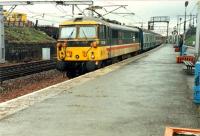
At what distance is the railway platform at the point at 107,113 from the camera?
24.4ft

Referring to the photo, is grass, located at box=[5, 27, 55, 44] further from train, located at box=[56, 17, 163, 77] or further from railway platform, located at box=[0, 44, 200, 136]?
railway platform, located at box=[0, 44, 200, 136]

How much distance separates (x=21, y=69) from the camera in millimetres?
21922

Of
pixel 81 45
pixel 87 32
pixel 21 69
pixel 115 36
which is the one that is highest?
pixel 87 32

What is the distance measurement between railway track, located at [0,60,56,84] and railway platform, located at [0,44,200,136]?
6.94 meters

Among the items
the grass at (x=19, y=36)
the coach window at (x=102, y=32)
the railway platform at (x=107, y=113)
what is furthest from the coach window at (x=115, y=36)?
the grass at (x=19, y=36)

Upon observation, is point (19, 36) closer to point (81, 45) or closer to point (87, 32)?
point (87, 32)

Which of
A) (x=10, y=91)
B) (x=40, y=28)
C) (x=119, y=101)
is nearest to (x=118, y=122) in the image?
(x=119, y=101)

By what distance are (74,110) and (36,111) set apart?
832mm

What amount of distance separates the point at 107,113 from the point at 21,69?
13731mm

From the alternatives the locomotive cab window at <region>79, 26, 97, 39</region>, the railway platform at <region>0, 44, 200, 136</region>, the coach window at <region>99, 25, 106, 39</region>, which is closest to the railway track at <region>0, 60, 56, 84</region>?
the locomotive cab window at <region>79, 26, 97, 39</region>

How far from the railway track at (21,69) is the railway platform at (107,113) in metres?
6.94

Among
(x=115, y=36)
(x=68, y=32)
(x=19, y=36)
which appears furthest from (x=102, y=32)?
(x=19, y=36)

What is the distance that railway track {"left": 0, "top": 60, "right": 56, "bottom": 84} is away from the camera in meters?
19.7

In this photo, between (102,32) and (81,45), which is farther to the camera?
(102,32)
